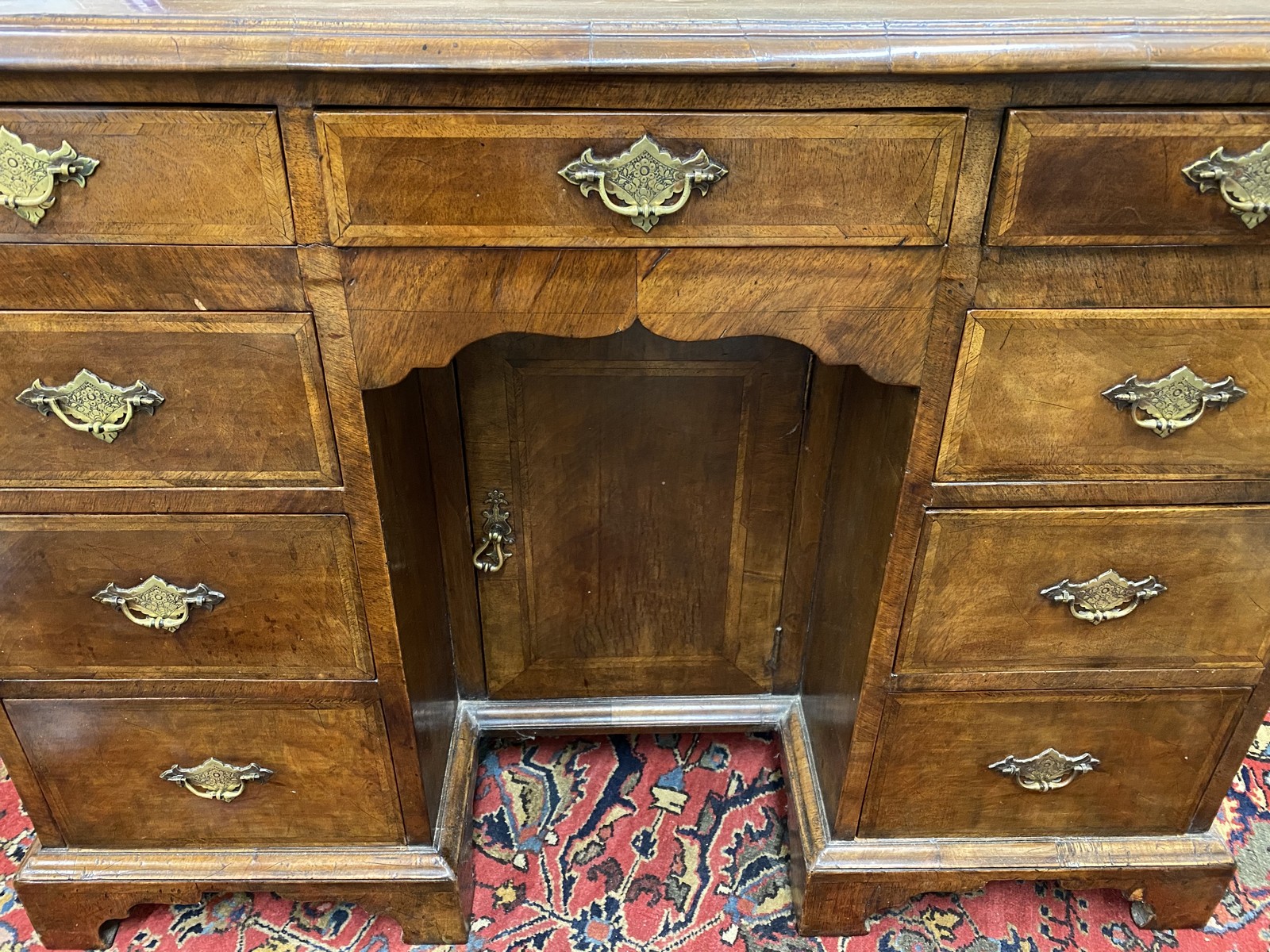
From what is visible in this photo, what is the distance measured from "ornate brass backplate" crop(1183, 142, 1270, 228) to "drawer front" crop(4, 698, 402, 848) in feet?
2.93

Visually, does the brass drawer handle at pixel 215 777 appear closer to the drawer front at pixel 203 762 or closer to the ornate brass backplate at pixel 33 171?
the drawer front at pixel 203 762

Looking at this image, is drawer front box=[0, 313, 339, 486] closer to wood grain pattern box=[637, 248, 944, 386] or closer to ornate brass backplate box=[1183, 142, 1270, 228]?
wood grain pattern box=[637, 248, 944, 386]

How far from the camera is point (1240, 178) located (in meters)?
0.70

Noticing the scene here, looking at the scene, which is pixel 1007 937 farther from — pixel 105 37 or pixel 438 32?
pixel 105 37

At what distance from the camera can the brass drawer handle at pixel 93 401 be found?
0.77 metres

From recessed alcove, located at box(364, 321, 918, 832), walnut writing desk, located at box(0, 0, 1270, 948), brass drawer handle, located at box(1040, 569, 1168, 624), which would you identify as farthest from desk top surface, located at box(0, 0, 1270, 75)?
brass drawer handle, located at box(1040, 569, 1168, 624)

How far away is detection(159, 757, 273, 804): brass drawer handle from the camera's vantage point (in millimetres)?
1015

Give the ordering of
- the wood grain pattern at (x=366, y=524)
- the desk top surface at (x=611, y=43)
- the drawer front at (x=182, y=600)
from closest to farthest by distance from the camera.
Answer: the desk top surface at (x=611, y=43)
the wood grain pattern at (x=366, y=524)
the drawer front at (x=182, y=600)

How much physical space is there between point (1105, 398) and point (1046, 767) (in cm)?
46

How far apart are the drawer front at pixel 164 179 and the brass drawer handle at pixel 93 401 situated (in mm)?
122

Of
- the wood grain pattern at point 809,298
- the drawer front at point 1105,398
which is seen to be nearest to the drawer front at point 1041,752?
the drawer front at point 1105,398

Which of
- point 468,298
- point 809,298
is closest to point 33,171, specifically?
point 468,298

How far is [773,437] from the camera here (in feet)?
3.77

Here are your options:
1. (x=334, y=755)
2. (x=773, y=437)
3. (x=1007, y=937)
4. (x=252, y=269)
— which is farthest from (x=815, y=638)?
(x=252, y=269)
